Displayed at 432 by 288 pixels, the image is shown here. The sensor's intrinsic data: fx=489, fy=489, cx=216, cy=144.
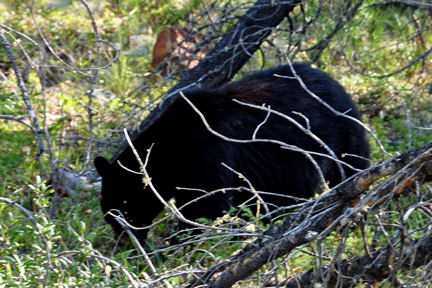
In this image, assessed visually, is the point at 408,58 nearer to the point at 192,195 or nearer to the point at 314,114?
the point at 314,114

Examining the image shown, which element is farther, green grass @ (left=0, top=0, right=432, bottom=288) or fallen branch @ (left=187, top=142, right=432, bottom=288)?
green grass @ (left=0, top=0, right=432, bottom=288)

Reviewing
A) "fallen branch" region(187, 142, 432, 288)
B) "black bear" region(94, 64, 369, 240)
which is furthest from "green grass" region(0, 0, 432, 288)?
"black bear" region(94, 64, 369, 240)

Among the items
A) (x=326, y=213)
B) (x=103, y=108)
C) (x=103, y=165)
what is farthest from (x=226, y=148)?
(x=103, y=108)

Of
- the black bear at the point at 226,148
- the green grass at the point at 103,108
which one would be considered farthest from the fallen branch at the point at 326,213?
the black bear at the point at 226,148

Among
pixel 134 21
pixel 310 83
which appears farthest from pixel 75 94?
pixel 310 83

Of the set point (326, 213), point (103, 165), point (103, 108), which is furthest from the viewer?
point (103, 108)

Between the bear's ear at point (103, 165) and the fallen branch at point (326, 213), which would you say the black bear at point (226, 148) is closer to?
the bear's ear at point (103, 165)

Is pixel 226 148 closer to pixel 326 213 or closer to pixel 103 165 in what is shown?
pixel 103 165

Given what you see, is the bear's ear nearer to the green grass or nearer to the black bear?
the black bear

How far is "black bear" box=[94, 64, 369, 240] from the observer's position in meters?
3.98

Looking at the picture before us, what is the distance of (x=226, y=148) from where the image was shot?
4.05 m

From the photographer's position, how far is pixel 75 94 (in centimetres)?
721

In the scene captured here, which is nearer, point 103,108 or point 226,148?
point 226,148

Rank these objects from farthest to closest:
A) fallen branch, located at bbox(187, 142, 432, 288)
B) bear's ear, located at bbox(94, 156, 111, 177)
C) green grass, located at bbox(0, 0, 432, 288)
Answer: bear's ear, located at bbox(94, 156, 111, 177)
green grass, located at bbox(0, 0, 432, 288)
fallen branch, located at bbox(187, 142, 432, 288)
